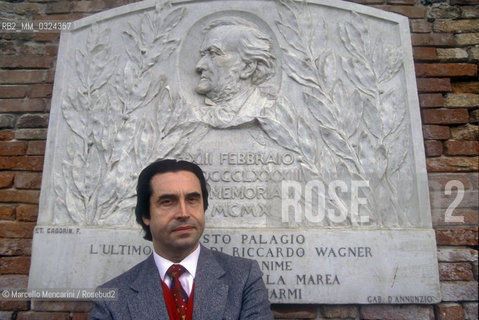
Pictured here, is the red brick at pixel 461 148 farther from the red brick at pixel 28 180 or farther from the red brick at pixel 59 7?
the red brick at pixel 59 7

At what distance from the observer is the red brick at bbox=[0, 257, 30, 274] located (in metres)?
2.37

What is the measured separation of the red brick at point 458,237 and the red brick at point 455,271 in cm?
13

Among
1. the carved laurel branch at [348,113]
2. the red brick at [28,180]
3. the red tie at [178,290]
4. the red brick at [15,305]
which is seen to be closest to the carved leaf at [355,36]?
the carved laurel branch at [348,113]

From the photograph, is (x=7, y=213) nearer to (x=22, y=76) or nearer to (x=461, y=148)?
(x=22, y=76)

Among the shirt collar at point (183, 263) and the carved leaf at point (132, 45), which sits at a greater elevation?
the carved leaf at point (132, 45)

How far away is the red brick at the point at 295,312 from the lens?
2209 millimetres

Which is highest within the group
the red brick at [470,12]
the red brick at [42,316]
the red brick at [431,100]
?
the red brick at [470,12]

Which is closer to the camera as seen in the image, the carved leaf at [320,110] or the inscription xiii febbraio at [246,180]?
the inscription xiii febbraio at [246,180]

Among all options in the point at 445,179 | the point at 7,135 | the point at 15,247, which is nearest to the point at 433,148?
the point at 445,179

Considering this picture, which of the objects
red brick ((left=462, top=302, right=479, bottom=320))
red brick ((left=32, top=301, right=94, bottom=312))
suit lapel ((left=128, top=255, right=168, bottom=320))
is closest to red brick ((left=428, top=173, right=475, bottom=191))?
red brick ((left=462, top=302, right=479, bottom=320))

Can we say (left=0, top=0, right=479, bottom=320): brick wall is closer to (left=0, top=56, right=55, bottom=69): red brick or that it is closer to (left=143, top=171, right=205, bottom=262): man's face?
(left=0, top=56, right=55, bottom=69): red brick

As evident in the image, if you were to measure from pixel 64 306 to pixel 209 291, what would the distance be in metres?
1.19

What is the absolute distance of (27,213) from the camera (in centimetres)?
246

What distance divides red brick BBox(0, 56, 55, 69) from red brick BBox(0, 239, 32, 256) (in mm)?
1344
